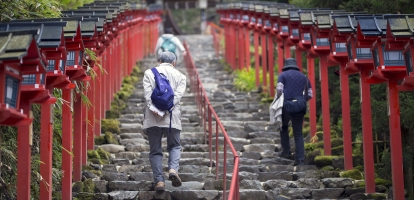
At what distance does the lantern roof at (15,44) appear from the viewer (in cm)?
789

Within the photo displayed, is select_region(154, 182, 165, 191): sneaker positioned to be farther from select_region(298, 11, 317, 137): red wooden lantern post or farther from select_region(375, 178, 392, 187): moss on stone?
select_region(298, 11, 317, 137): red wooden lantern post

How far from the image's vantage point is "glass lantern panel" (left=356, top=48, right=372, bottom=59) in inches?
503

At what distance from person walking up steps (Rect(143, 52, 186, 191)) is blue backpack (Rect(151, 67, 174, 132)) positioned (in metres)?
0.06

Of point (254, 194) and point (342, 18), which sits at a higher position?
point (342, 18)

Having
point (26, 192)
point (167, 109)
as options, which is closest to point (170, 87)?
point (167, 109)

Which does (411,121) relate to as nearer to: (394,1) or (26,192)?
(394,1)

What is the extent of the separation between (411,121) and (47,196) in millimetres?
5313

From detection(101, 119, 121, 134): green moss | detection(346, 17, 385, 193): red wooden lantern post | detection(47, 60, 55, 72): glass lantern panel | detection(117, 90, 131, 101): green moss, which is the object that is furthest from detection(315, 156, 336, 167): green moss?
detection(117, 90, 131, 101): green moss

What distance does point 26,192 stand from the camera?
9391 millimetres

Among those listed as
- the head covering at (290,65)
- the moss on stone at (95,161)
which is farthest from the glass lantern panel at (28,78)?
the head covering at (290,65)

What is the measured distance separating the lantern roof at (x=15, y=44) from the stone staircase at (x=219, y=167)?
391 centimetres

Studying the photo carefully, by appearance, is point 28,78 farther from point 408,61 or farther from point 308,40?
point 308,40

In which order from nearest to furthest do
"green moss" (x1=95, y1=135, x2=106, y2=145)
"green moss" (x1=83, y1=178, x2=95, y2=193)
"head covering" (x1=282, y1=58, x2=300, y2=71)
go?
"green moss" (x1=83, y1=178, x2=95, y2=193)
"head covering" (x1=282, y1=58, x2=300, y2=71)
"green moss" (x1=95, y1=135, x2=106, y2=145)

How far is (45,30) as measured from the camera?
32.3 feet
